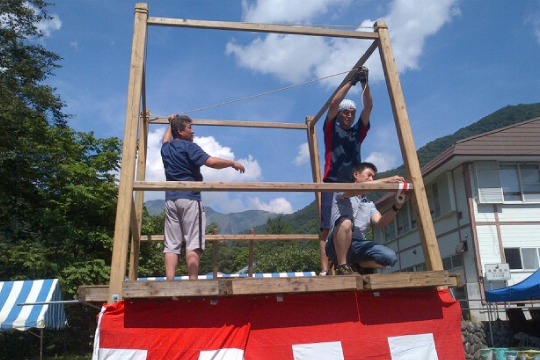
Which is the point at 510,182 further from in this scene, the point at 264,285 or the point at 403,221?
the point at 264,285

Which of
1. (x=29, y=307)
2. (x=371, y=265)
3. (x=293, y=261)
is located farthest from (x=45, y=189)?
(x=293, y=261)

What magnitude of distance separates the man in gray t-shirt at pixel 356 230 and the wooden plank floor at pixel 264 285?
599 millimetres

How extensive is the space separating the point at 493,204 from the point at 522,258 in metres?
2.43

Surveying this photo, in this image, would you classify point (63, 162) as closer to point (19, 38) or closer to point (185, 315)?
point (19, 38)

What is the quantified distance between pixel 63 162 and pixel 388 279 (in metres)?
19.9

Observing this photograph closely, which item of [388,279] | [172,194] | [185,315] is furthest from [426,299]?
[172,194]

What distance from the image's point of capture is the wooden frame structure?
353 cm

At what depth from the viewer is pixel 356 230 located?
194 inches

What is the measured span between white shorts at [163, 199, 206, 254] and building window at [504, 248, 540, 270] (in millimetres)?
18952

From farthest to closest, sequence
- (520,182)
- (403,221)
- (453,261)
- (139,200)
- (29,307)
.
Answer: (403,221), (453,261), (520,182), (29,307), (139,200)

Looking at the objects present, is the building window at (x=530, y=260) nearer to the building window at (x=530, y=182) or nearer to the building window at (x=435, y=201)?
the building window at (x=530, y=182)

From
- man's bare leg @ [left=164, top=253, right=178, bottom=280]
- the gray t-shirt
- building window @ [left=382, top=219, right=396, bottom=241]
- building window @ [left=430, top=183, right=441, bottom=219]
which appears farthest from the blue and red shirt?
building window @ [left=382, top=219, right=396, bottom=241]

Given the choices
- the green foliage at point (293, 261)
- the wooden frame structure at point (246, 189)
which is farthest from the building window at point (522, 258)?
the green foliage at point (293, 261)

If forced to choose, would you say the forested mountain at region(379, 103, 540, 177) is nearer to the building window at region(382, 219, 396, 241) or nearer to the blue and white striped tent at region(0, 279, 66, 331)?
the building window at region(382, 219, 396, 241)
